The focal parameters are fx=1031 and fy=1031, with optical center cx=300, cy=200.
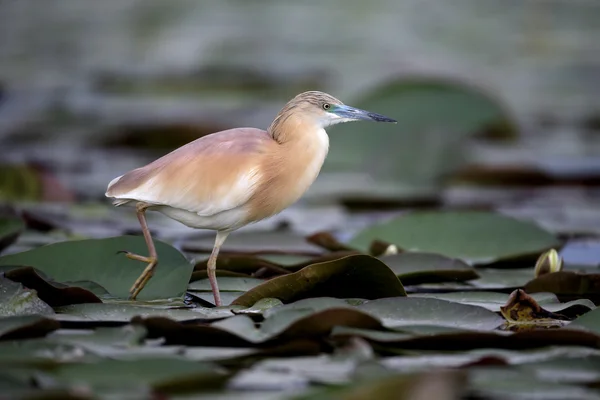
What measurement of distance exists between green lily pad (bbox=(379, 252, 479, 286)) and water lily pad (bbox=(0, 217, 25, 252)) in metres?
1.73

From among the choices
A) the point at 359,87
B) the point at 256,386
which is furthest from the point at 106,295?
the point at 359,87

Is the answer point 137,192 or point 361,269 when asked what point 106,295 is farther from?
point 361,269

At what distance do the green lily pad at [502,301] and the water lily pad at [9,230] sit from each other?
1945 millimetres

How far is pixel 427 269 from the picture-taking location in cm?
449

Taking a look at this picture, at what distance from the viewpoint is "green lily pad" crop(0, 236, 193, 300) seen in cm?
417

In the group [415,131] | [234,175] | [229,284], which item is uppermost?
[234,175]

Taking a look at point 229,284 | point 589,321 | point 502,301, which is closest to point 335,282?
point 229,284

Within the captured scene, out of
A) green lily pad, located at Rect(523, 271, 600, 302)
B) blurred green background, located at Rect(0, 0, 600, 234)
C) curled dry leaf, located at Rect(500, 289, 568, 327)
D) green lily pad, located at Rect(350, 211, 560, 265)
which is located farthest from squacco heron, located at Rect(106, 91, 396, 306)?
blurred green background, located at Rect(0, 0, 600, 234)

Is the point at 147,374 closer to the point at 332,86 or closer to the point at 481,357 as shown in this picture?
the point at 481,357

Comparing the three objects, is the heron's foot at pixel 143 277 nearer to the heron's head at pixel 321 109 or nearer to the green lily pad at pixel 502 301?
the heron's head at pixel 321 109

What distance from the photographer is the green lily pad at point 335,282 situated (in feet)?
12.4

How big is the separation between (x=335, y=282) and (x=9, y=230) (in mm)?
1805

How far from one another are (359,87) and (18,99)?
3.45 m

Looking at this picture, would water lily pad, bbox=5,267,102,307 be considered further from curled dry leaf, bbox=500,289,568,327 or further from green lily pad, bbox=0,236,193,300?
curled dry leaf, bbox=500,289,568,327
